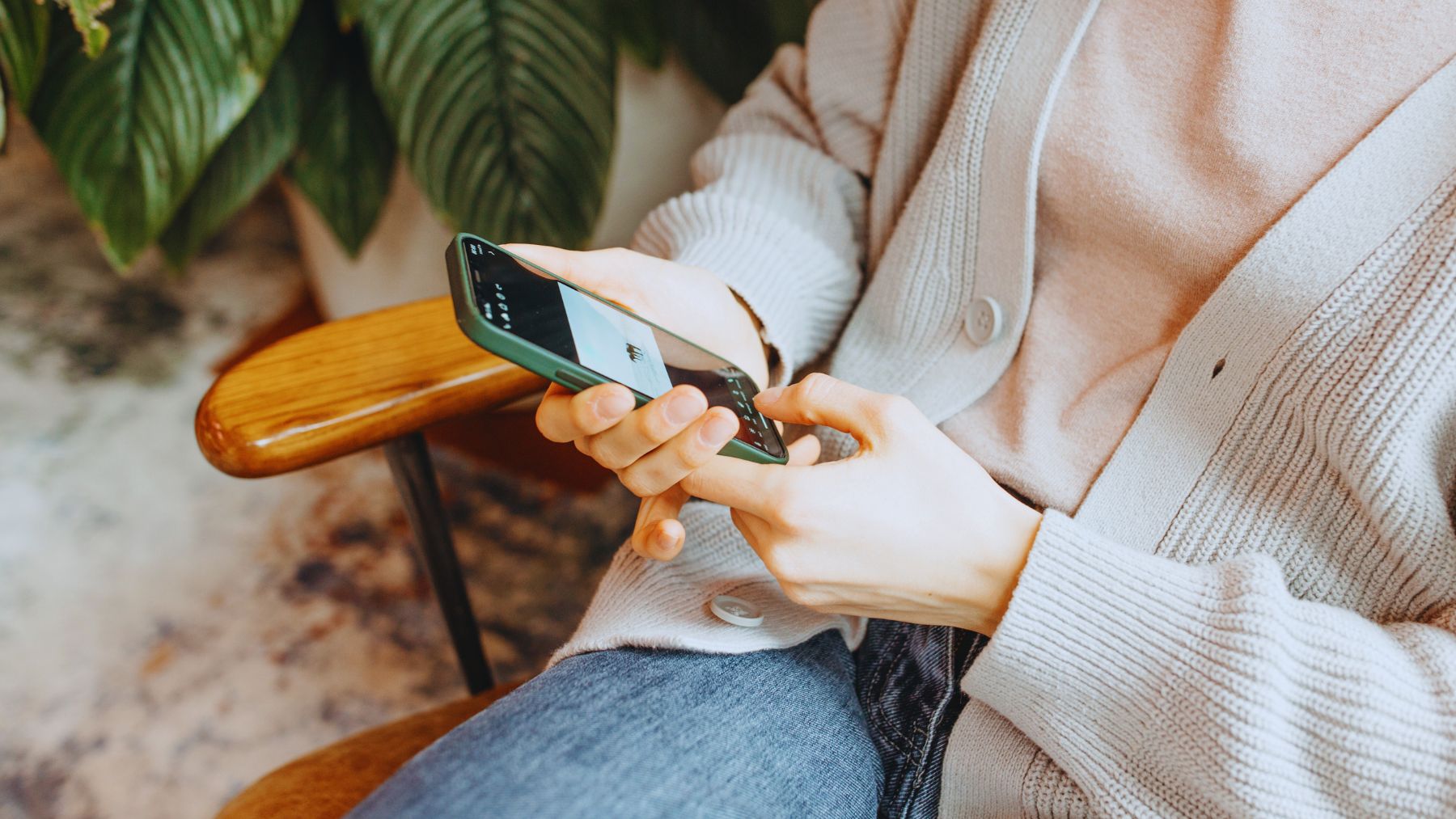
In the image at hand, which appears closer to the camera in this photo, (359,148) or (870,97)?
(870,97)

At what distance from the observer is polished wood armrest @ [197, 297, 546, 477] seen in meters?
0.47

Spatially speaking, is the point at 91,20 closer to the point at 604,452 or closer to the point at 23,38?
the point at 23,38

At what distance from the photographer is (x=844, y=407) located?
446 millimetres

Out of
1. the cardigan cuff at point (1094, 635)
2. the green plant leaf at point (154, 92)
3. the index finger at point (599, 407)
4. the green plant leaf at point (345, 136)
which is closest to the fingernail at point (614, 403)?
the index finger at point (599, 407)

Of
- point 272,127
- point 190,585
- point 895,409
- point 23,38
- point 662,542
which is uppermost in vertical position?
point 895,409

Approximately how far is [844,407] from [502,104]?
2.04ft

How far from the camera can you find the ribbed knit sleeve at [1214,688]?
369mm

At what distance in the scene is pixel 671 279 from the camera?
53 cm

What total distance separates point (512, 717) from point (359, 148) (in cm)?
83

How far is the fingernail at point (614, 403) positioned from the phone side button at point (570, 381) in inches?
0.8

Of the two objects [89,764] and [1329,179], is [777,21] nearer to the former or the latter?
[1329,179]

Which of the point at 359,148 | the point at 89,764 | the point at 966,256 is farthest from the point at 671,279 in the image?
the point at 89,764

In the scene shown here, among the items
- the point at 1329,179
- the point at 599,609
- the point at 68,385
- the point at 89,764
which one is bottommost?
the point at 68,385

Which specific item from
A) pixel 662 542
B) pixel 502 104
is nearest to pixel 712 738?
pixel 662 542
